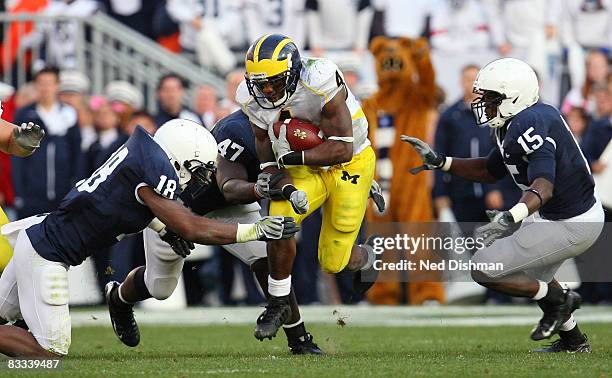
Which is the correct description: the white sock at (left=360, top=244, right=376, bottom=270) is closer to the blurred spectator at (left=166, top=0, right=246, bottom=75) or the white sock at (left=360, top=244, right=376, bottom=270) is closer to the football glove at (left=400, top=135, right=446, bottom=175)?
the football glove at (left=400, top=135, right=446, bottom=175)

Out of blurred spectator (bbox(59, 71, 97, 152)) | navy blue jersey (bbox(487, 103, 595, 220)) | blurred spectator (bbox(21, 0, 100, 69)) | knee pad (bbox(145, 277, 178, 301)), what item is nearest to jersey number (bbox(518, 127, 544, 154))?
navy blue jersey (bbox(487, 103, 595, 220))

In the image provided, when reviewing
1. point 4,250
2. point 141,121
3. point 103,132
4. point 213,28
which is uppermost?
point 4,250

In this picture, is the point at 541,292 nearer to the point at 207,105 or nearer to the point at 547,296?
the point at 547,296

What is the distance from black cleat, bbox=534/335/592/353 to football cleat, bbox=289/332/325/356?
4.34 feet

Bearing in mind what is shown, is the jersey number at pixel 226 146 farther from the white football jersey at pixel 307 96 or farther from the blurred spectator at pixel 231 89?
the blurred spectator at pixel 231 89

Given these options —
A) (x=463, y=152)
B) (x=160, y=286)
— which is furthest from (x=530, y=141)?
(x=463, y=152)

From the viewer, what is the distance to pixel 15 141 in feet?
24.7

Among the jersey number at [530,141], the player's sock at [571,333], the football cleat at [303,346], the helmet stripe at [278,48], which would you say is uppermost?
the helmet stripe at [278,48]

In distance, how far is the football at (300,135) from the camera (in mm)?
7578

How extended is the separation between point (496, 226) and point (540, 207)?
0.42m

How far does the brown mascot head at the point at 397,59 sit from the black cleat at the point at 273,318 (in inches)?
190

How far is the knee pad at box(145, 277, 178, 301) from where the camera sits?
7.98 metres

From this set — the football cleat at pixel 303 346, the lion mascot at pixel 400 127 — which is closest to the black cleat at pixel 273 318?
the football cleat at pixel 303 346

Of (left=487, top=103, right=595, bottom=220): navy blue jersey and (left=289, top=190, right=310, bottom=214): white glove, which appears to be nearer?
(left=289, top=190, right=310, bottom=214): white glove
